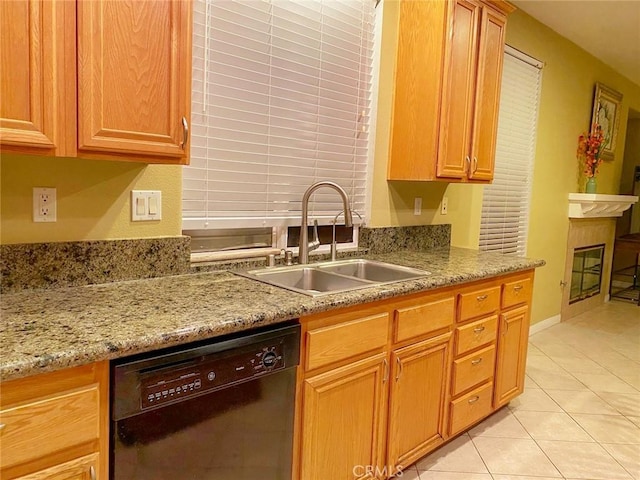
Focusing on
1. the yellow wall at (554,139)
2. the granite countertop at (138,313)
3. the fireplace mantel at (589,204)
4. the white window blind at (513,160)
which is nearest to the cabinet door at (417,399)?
the granite countertop at (138,313)

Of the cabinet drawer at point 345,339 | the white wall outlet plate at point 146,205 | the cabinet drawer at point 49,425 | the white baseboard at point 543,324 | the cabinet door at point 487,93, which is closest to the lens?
the cabinet drawer at point 49,425

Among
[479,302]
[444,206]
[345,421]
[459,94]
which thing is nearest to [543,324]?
[444,206]

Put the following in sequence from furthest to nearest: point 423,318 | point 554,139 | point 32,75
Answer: point 554,139
point 423,318
point 32,75

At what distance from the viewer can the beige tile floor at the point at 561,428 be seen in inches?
88.1

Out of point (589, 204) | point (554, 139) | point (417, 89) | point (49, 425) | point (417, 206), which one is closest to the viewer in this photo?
point (49, 425)

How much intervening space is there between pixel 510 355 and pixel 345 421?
4.42 ft

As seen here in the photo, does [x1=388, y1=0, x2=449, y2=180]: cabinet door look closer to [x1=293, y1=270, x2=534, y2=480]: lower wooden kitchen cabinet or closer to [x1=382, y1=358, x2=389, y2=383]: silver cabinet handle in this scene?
[x1=293, y1=270, x2=534, y2=480]: lower wooden kitchen cabinet

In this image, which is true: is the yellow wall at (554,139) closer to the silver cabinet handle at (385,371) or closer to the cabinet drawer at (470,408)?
the cabinet drawer at (470,408)

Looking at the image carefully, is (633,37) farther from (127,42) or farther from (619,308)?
(127,42)

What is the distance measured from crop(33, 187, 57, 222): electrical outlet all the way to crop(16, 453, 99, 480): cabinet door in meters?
0.79

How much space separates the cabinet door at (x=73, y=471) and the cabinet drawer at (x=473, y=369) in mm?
1626

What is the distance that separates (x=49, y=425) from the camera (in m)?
1.04

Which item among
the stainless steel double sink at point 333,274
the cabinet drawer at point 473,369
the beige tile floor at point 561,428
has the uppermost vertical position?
the stainless steel double sink at point 333,274

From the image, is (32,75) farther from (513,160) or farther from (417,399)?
(513,160)
